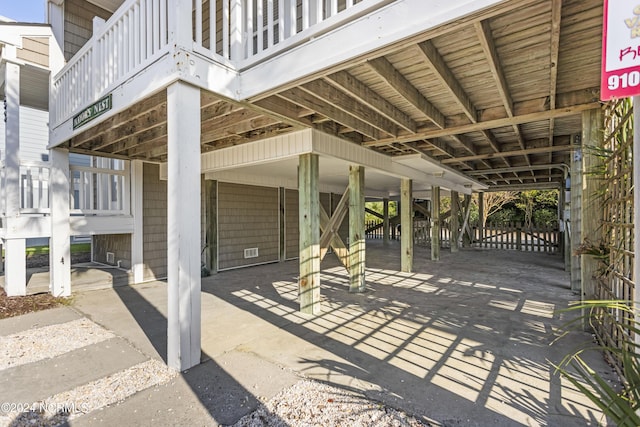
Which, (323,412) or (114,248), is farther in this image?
(114,248)

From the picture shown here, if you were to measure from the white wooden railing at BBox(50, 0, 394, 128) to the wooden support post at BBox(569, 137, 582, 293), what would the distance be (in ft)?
13.8

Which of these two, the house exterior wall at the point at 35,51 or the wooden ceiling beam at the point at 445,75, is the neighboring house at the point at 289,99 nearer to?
the wooden ceiling beam at the point at 445,75

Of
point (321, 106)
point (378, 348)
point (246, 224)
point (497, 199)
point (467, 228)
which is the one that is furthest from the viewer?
point (497, 199)

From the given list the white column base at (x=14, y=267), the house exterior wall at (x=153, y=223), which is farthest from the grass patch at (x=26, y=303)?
the house exterior wall at (x=153, y=223)

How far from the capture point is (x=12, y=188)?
4660 mm

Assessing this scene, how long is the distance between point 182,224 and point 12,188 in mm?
4155

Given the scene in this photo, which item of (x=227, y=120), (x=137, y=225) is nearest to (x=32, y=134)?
(x=137, y=225)

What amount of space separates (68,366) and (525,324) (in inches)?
193

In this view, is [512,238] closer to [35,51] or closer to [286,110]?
[286,110]

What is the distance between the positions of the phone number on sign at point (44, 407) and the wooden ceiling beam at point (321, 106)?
3.02 m

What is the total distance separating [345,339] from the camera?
328 cm

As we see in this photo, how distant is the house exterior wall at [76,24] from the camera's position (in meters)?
5.17

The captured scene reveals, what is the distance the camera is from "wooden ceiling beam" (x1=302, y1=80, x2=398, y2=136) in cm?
303

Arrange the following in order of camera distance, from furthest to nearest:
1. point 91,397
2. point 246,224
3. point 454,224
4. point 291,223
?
point 454,224, point 291,223, point 246,224, point 91,397
